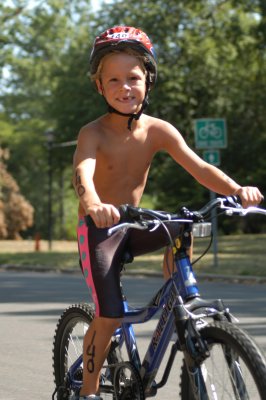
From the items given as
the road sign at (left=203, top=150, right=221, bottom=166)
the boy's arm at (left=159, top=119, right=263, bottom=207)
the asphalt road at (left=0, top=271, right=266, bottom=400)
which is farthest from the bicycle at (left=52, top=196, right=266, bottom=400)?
the road sign at (left=203, top=150, right=221, bottom=166)

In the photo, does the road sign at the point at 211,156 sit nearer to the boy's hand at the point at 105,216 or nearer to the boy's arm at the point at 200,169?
the boy's arm at the point at 200,169

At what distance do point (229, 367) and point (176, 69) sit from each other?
4232 cm

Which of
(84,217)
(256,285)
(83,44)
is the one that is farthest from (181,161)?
(83,44)

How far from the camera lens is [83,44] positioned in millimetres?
53312

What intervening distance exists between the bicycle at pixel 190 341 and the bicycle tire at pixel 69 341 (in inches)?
11.7

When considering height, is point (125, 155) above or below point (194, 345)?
above

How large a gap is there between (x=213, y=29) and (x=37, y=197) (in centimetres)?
3706

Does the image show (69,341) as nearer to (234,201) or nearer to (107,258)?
(107,258)

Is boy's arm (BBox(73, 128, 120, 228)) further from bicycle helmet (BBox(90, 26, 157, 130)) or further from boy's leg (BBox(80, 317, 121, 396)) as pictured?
boy's leg (BBox(80, 317, 121, 396))

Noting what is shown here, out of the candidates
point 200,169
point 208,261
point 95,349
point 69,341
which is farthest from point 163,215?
point 208,261

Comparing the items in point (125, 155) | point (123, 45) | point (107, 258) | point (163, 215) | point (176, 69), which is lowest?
point (107, 258)

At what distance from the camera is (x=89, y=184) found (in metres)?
4.91

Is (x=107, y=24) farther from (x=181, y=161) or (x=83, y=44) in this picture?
(x=181, y=161)

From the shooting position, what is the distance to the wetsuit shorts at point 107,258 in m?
5.02
